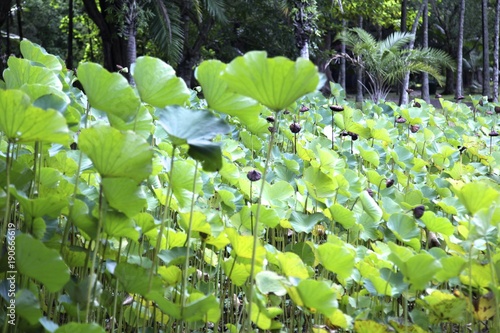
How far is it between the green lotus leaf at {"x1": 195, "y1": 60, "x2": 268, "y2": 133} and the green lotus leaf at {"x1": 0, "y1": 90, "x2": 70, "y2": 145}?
0.94ft

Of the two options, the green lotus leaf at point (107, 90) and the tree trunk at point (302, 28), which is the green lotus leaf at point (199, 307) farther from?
the tree trunk at point (302, 28)

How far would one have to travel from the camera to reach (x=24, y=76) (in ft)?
4.35

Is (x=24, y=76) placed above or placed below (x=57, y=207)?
above

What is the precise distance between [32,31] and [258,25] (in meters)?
10.5

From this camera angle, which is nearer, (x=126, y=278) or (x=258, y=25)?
(x=126, y=278)

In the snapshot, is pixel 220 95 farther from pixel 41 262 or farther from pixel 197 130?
pixel 41 262

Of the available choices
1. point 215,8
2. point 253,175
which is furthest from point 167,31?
point 253,175

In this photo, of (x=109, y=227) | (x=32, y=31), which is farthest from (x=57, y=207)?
(x=32, y=31)

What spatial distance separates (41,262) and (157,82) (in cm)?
38

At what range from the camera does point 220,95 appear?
Result: 3.63 feet

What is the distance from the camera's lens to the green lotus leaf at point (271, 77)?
35.7 inches

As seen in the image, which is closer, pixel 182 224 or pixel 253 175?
pixel 182 224

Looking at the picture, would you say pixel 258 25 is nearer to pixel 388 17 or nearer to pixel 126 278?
pixel 388 17

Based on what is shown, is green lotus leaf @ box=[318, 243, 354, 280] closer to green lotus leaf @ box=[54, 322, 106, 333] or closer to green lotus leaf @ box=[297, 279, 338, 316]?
green lotus leaf @ box=[297, 279, 338, 316]
